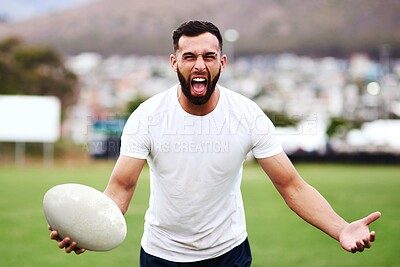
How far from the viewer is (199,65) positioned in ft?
14.3

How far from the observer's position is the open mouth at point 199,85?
4.36 meters

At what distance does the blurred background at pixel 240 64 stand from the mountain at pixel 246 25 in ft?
0.46

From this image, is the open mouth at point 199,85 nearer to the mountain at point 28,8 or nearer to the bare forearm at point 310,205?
the bare forearm at point 310,205

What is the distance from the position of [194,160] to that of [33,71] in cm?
5989

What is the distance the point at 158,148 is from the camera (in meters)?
4.52

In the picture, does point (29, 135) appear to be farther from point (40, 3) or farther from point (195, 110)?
point (40, 3)

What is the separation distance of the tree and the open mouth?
189 feet

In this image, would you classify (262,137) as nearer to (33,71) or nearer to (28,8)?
(33,71)

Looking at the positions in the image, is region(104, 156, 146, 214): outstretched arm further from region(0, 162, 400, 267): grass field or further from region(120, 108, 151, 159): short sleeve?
region(0, 162, 400, 267): grass field

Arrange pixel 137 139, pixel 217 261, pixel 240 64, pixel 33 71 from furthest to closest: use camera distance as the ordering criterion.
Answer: pixel 240 64, pixel 33 71, pixel 217 261, pixel 137 139

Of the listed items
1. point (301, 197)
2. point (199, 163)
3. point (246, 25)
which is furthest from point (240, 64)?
point (199, 163)

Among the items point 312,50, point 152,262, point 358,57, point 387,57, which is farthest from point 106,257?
point 312,50

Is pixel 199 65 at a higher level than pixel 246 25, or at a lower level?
lower

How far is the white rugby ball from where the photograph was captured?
162 inches
